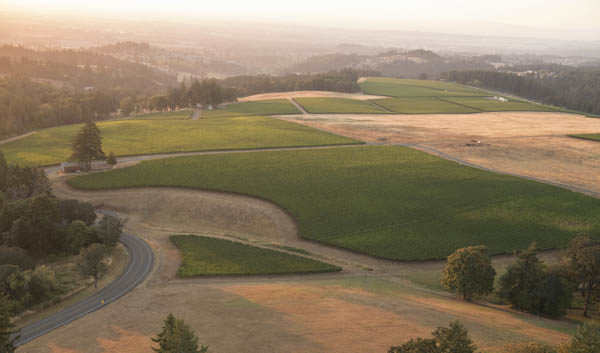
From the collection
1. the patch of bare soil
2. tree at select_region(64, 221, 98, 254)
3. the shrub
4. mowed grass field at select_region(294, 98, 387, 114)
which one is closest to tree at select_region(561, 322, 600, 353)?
tree at select_region(64, 221, 98, 254)

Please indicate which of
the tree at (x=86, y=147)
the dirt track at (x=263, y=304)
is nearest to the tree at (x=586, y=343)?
the dirt track at (x=263, y=304)

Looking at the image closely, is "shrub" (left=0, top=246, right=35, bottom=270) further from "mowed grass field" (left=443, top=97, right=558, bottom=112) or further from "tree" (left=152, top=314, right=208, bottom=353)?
"mowed grass field" (left=443, top=97, right=558, bottom=112)

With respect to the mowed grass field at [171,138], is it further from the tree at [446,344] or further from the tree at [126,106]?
the tree at [446,344]

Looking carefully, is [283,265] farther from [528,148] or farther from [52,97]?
[52,97]

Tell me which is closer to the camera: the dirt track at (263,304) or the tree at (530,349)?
the tree at (530,349)

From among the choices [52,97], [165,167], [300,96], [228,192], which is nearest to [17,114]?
[52,97]
